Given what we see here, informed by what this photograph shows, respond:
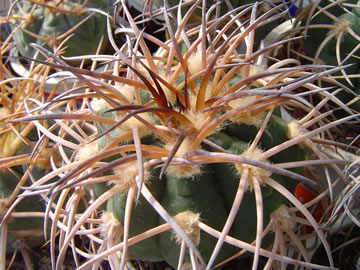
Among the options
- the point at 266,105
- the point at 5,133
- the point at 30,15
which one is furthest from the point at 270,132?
the point at 30,15

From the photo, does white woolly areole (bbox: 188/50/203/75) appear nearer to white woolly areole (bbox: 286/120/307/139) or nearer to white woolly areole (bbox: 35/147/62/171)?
white woolly areole (bbox: 286/120/307/139)

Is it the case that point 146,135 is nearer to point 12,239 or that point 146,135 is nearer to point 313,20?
point 12,239

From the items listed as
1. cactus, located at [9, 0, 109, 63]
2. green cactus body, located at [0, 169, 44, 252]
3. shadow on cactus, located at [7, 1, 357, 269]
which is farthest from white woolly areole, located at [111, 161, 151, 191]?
cactus, located at [9, 0, 109, 63]

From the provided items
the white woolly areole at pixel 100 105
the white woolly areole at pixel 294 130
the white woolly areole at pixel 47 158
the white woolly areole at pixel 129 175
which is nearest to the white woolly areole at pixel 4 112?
the white woolly areole at pixel 47 158

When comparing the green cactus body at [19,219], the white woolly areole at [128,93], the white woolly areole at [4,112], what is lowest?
the green cactus body at [19,219]

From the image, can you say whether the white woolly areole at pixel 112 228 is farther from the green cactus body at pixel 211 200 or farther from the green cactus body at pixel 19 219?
the green cactus body at pixel 19 219

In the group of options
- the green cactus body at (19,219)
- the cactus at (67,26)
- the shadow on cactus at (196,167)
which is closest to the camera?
the shadow on cactus at (196,167)

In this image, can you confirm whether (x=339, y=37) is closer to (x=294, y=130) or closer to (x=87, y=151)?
(x=294, y=130)
